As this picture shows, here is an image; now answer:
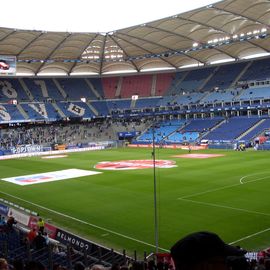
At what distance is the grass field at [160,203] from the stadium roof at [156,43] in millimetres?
25375

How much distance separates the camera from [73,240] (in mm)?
16031

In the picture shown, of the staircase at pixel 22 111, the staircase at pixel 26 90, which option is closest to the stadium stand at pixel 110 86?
the staircase at pixel 26 90

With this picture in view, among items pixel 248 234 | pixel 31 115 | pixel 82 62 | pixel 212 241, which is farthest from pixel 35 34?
pixel 212 241

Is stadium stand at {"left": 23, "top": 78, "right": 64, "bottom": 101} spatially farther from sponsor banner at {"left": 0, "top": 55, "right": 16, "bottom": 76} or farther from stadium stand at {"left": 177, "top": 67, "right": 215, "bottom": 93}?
sponsor banner at {"left": 0, "top": 55, "right": 16, "bottom": 76}

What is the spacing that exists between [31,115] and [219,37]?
42.7 meters

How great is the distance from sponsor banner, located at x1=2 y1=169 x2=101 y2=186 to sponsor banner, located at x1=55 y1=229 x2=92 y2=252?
1787 cm

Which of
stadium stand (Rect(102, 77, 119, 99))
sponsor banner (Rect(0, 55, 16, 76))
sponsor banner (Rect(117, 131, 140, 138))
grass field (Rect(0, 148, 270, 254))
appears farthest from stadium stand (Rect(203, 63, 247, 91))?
sponsor banner (Rect(0, 55, 16, 76))

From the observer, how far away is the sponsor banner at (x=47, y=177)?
35.3 meters

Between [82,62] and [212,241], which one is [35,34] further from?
[212,241]

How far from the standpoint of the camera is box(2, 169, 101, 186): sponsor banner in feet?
116

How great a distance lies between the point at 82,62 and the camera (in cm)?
8050

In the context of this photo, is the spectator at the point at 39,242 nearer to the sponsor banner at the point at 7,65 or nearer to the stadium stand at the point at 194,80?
the sponsor banner at the point at 7,65

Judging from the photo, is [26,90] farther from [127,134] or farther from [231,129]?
[231,129]

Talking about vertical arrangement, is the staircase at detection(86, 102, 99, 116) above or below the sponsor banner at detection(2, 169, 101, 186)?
above
